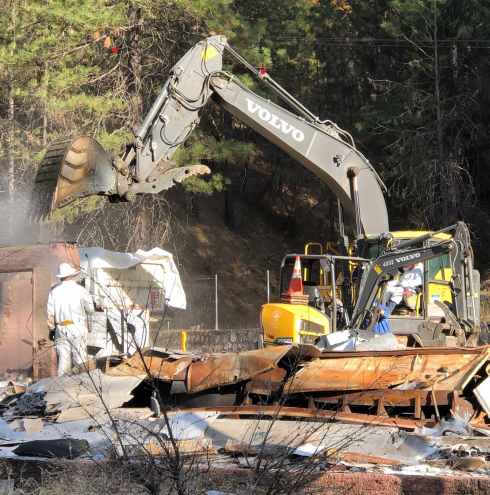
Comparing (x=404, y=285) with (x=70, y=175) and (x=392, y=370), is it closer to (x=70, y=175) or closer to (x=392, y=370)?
(x=392, y=370)

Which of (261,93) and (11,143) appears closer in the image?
(11,143)

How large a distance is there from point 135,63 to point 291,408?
14445 mm

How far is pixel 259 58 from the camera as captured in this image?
21969 mm

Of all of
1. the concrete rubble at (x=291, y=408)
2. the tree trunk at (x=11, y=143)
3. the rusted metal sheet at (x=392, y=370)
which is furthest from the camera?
the tree trunk at (x=11, y=143)

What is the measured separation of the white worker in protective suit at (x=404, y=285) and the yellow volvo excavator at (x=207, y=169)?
229mm

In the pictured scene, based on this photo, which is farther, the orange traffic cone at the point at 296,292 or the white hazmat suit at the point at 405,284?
the white hazmat suit at the point at 405,284

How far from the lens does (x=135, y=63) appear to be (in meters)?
20.5

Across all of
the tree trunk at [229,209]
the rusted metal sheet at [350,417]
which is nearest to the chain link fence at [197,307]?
the tree trunk at [229,209]

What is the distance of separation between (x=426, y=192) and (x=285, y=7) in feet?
41.1

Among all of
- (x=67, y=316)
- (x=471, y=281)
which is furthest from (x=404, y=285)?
(x=67, y=316)

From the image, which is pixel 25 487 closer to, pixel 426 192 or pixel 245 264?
pixel 426 192

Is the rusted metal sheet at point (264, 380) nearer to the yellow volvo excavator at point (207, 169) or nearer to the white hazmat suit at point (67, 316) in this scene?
the yellow volvo excavator at point (207, 169)

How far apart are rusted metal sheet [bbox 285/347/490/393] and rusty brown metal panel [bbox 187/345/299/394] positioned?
1.20 ft

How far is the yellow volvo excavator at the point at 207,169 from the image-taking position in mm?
10539
